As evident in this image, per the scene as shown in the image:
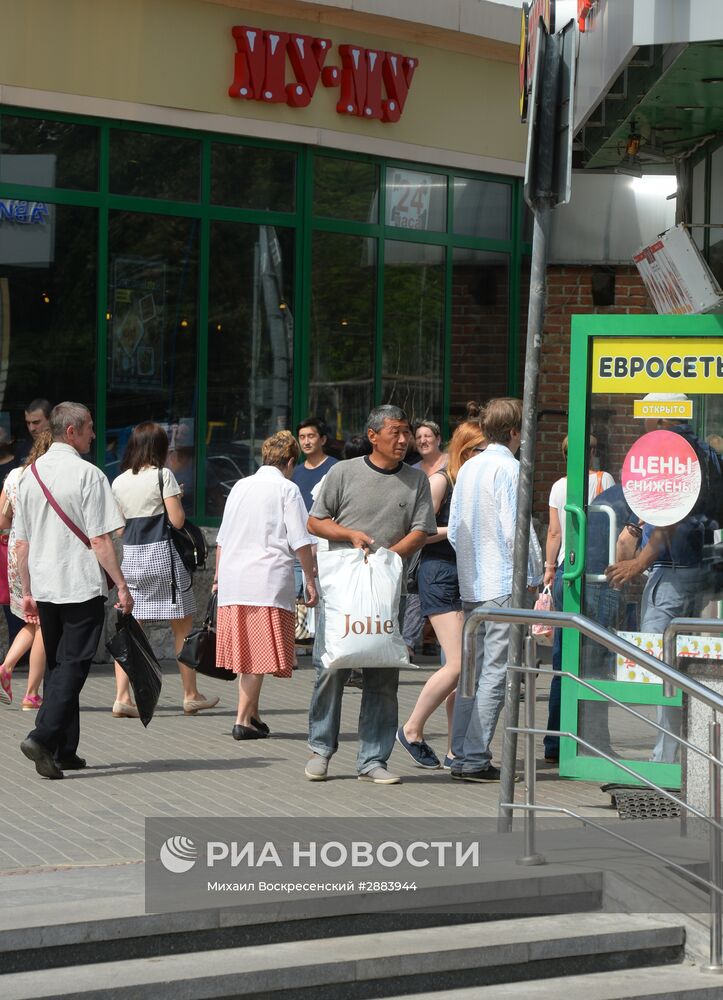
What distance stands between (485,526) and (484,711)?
0.94 metres

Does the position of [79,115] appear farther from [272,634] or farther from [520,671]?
[520,671]

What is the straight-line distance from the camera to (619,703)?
19.8 feet

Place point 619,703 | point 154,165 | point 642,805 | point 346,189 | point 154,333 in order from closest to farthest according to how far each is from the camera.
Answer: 1. point 619,703
2. point 642,805
3. point 154,165
4. point 154,333
5. point 346,189

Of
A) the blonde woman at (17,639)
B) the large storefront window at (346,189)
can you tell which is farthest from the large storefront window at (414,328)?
the blonde woman at (17,639)

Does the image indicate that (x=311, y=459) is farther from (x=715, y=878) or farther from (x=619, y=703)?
(x=715, y=878)

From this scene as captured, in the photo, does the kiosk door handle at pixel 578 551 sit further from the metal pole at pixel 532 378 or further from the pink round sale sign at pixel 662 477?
the metal pole at pixel 532 378

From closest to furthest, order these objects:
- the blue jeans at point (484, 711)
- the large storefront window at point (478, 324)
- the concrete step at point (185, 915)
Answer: the concrete step at point (185, 915), the blue jeans at point (484, 711), the large storefront window at point (478, 324)

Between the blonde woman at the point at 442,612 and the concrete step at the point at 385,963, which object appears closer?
the concrete step at the point at 385,963

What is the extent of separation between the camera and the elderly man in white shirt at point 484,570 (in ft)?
28.5

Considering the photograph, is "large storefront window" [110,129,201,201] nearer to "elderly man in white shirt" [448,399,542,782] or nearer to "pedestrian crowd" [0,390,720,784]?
"pedestrian crowd" [0,390,720,784]

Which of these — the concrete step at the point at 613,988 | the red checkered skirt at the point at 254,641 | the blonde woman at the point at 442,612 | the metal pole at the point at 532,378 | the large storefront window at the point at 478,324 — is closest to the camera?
the concrete step at the point at 613,988

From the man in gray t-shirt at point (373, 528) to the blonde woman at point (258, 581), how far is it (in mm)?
1198

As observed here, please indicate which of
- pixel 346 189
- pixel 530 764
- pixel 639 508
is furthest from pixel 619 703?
pixel 346 189

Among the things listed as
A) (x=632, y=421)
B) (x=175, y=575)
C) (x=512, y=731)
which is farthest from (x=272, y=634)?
(x=512, y=731)
